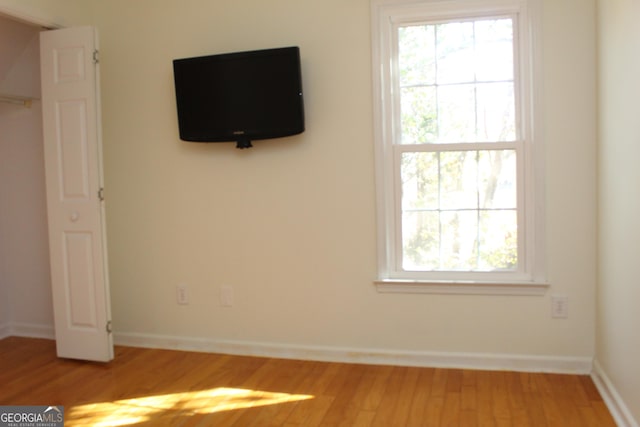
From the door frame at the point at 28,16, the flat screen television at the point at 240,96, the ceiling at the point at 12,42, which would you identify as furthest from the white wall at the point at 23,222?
the flat screen television at the point at 240,96

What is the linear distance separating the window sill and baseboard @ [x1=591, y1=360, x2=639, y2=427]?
497 millimetres

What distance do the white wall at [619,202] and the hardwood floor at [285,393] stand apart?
29 centimetres

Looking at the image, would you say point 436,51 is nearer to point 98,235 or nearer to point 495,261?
point 495,261

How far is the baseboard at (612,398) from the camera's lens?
2.43m

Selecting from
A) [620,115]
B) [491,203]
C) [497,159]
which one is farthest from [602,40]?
[491,203]

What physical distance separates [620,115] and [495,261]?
42.7 inches

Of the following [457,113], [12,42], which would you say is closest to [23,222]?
[12,42]

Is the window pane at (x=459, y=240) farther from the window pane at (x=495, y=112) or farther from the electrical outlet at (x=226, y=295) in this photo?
the electrical outlet at (x=226, y=295)

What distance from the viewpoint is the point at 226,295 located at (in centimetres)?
368

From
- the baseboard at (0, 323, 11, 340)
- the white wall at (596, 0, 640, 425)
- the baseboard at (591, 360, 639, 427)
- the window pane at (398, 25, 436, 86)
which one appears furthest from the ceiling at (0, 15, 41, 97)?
the baseboard at (591, 360, 639, 427)

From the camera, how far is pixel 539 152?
3.10m

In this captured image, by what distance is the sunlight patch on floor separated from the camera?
2.73 metres

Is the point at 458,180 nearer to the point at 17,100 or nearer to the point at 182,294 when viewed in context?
the point at 182,294

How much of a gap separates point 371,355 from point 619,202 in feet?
5.36
